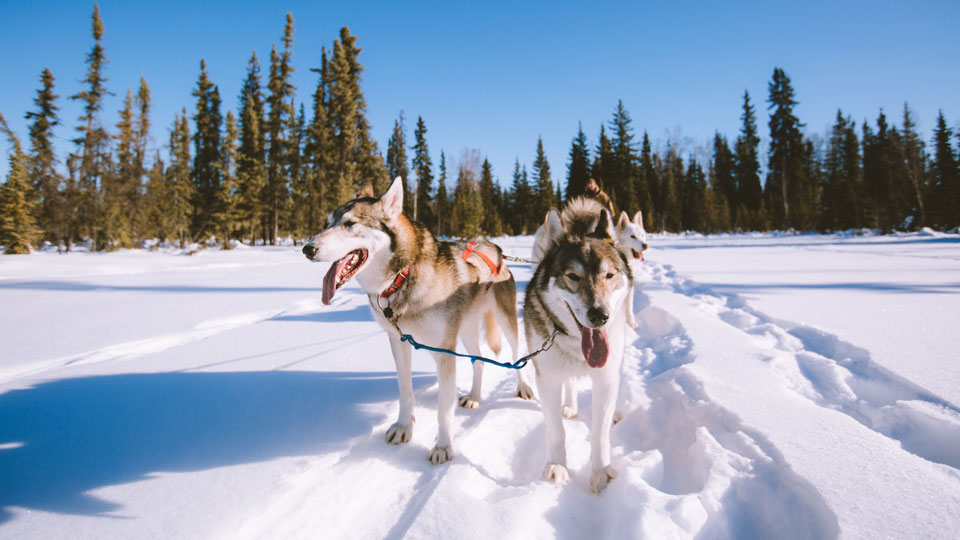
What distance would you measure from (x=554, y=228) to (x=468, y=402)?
1.53 metres

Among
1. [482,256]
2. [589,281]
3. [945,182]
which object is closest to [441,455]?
[589,281]

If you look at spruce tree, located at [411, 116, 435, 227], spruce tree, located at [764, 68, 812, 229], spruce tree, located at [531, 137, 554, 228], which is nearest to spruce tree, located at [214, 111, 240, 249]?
spruce tree, located at [411, 116, 435, 227]

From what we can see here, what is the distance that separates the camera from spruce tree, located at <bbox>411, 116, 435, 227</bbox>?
4270 cm

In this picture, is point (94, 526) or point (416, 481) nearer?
point (94, 526)

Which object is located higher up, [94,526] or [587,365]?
[587,365]

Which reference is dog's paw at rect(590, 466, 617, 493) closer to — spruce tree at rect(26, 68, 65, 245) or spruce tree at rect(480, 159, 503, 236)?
spruce tree at rect(26, 68, 65, 245)

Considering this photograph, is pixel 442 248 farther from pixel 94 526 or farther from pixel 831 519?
pixel 831 519

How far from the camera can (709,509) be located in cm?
167

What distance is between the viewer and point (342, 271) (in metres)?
2.32

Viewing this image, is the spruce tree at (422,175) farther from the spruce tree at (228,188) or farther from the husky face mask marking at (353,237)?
the husky face mask marking at (353,237)

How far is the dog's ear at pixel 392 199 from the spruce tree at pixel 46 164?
986 inches

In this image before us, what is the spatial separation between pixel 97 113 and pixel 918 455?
31.4 m

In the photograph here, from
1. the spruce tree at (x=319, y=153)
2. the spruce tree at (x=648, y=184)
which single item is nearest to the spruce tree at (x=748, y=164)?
the spruce tree at (x=648, y=184)

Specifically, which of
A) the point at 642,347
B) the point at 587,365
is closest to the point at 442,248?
the point at 587,365
